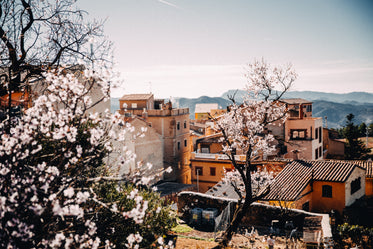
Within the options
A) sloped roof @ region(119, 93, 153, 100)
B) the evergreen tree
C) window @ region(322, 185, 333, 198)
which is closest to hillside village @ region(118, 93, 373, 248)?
window @ region(322, 185, 333, 198)

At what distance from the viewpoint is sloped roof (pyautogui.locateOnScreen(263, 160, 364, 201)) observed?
22656 millimetres

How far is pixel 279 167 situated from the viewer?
2920 cm

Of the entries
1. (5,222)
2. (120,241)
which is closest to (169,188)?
(120,241)

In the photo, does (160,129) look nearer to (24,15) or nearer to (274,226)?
(274,226)

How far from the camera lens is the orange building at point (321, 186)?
77.4 feet

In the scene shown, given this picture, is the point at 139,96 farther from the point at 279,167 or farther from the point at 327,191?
the point at 327,191

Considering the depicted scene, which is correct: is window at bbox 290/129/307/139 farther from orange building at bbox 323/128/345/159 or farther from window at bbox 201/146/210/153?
orange building at bbox 323/128/345/159

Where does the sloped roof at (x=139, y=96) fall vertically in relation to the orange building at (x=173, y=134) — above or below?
above

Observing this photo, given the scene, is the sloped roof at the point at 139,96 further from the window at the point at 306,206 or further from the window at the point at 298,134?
the window at the point at 306,206

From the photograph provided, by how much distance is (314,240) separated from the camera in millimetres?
15242

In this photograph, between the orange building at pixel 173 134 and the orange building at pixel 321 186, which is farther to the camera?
the orange building at pixel 173 134

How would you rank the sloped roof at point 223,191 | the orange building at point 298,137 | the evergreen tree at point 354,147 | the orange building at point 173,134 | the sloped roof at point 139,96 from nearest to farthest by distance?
the sloped roof at point 223,191
the orange building at point 298,137
the orange building at point 173,134
the evergreen tree at point 354,147
the sloped roof at point 139,96

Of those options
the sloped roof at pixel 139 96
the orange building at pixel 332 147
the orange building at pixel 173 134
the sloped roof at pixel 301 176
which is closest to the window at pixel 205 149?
the orange building at pixel 173 134

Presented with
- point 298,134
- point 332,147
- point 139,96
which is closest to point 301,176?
point 298,134
